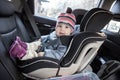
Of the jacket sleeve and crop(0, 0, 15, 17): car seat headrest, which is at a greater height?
crop(0, 0, 15, 17): car seat headrest

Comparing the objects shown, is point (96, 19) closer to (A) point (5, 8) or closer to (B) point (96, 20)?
(B) point (96, 20)

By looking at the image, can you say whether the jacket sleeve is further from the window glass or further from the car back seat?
the window glass

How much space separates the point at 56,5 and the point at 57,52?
1148mm

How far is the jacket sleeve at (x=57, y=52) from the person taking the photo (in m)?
1.77

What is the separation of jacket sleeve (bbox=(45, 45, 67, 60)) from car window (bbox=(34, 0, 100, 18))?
106 cm

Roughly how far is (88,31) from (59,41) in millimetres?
283

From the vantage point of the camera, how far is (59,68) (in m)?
1.68

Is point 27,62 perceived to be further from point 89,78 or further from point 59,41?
point 89,78

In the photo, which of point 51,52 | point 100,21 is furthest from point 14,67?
point 100,21

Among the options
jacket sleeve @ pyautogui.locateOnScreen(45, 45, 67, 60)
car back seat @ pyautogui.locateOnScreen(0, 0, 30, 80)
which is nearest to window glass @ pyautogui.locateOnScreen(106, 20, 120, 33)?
jacket sleeve @ pyautogui.locateOnScreen(45, 45, 67, 60)

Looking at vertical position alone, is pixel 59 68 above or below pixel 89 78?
above

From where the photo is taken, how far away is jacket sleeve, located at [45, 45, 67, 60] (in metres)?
1.77

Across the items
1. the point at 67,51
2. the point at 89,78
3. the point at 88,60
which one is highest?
the point at 67,51

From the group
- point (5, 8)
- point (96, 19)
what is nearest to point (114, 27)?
point (96, 19)
